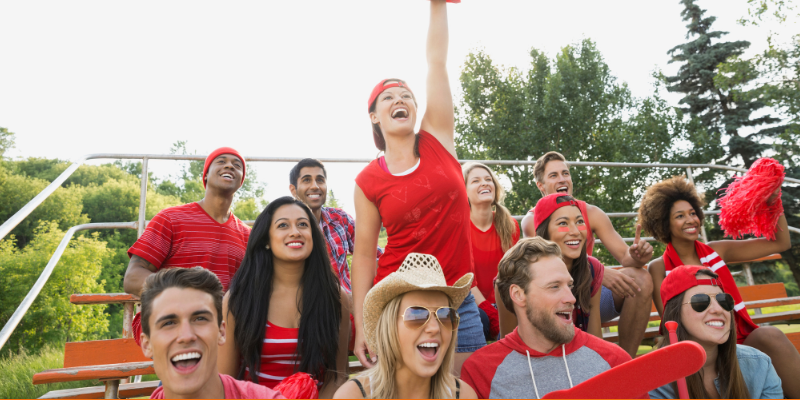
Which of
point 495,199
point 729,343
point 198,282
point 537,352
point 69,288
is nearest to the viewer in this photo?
point 198,282

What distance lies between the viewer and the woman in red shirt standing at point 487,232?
291 cm

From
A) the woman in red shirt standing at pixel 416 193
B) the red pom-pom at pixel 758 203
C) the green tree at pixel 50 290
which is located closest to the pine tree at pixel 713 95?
the red pom-pom at pixel 758 203

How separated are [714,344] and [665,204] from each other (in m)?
1.16

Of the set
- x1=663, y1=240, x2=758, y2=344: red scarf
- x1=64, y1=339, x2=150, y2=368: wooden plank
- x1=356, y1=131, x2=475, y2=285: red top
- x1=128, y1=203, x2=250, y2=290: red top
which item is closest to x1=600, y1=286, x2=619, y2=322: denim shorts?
x1=663, y1=240, x2=758, y2=344: red scarf

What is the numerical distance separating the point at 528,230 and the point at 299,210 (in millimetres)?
1543

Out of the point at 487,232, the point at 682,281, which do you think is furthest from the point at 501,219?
the point at 682,281

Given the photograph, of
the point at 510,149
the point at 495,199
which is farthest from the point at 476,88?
the point at 495,199

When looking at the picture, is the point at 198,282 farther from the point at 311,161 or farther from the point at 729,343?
the point at 729,343

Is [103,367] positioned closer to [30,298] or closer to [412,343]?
[30,298]

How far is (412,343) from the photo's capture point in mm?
1607

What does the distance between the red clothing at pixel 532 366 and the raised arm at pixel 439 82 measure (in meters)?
0.88

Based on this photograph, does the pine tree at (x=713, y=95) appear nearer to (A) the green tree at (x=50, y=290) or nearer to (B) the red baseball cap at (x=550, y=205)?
(B) the red baseball cap at (x=550, y=205)

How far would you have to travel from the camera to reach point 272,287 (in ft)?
7.61

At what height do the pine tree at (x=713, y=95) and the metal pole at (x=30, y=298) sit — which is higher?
the pine tree at (x=713, y=95)
